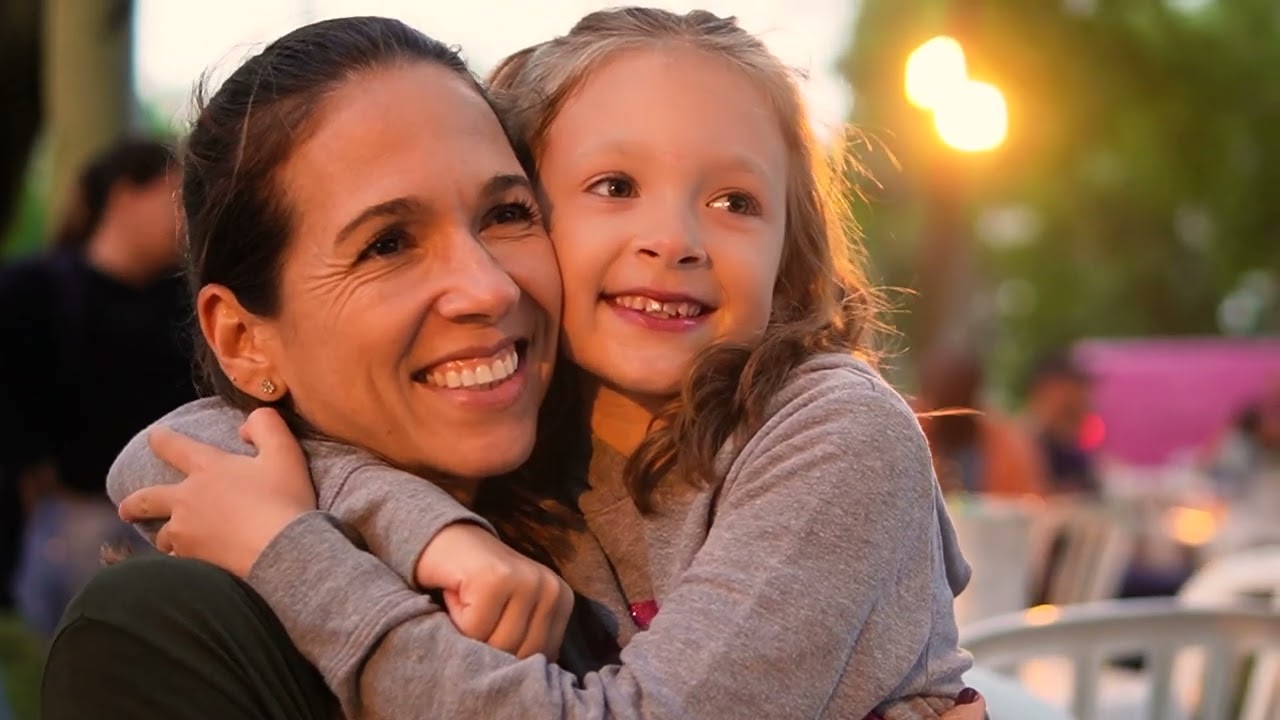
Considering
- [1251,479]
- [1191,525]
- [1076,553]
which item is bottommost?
[1251,479]

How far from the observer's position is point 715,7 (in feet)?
7.55

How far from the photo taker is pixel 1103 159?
29.7m

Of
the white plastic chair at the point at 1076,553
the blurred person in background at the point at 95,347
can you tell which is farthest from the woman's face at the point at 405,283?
the white plastic chair at the point at 1076,553

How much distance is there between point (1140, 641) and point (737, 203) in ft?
5.03

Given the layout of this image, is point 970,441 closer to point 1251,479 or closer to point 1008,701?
point 1251,479

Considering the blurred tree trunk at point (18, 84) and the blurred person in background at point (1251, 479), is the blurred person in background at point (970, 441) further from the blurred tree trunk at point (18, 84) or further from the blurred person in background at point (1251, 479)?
the blurred tree trunk at point (18, 84)

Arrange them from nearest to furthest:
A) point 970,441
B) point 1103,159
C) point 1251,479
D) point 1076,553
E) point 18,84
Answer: point 1076,553
point 970,441
point 18,84
point 1251,479
point 1103,159

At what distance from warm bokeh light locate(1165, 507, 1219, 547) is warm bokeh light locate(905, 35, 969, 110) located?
8.69ft

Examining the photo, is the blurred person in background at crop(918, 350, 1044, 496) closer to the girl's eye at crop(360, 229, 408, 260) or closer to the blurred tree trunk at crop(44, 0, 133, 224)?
the blurred tree trunk at crop(44, 0, 133, 224)

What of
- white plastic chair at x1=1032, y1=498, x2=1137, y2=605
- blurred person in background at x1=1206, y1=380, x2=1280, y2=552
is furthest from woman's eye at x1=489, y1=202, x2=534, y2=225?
blurred person in background at x1=1206, y1=380, x2=1280, y2=552

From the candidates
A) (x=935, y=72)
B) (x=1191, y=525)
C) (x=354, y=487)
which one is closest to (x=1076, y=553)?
(x=1191, y=525)

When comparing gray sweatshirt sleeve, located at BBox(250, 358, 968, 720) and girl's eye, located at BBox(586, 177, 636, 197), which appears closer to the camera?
gray sweatshirt sleeve, located at BBox(250, 358, 968, 720)

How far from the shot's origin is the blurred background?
5.45m

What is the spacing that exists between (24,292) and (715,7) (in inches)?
152
